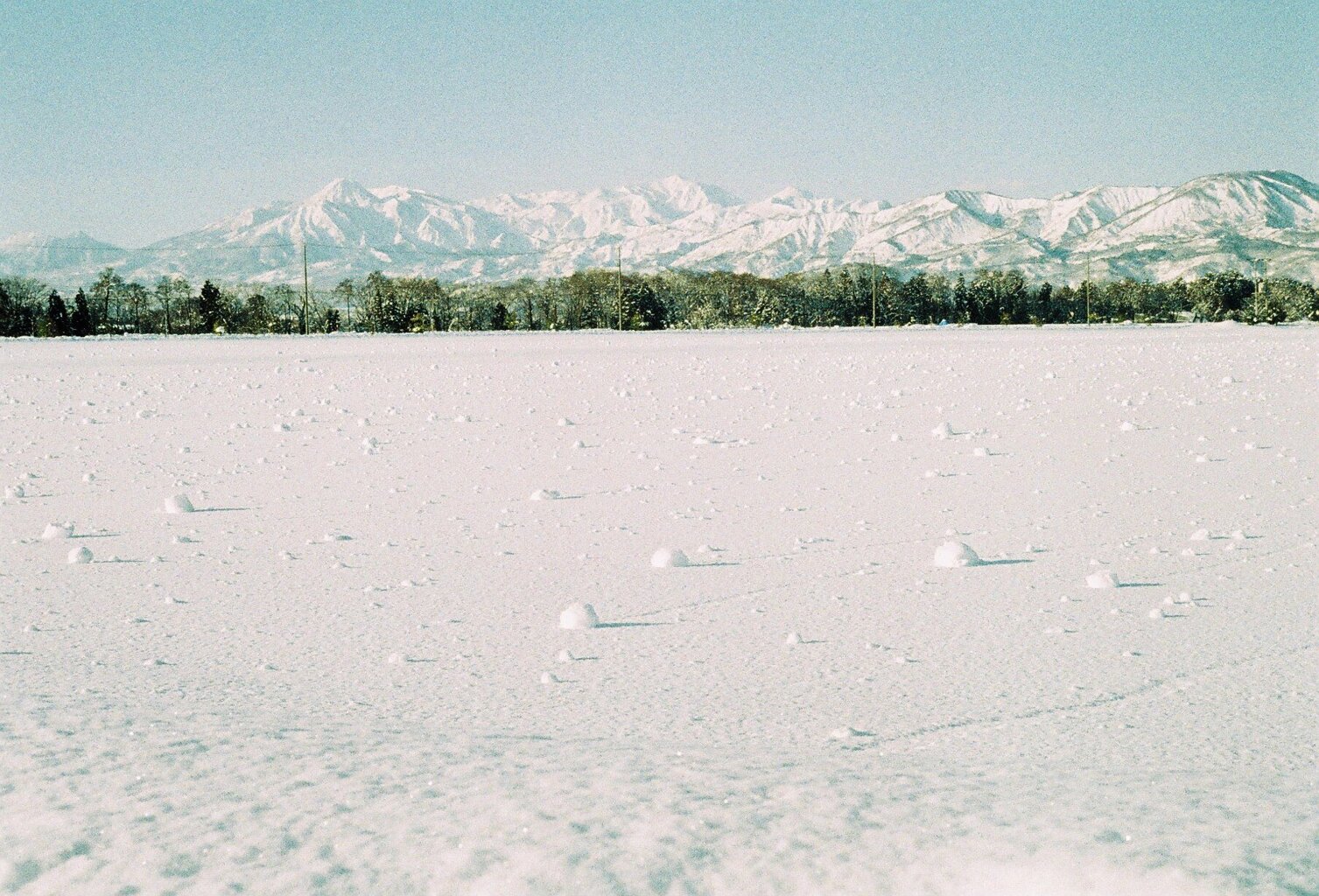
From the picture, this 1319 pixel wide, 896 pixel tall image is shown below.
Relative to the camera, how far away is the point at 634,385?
1344 centimetres

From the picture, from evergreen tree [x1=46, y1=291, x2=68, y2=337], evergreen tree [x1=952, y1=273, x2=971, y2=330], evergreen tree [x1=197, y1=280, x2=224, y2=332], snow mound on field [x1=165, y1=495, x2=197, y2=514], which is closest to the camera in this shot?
snow mound on field [x1=165, y1=495, x2=197, y2=514]

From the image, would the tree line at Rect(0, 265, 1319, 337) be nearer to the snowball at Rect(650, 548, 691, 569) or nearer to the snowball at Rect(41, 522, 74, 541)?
the snowball at Rect(41, 522, 74, 541)

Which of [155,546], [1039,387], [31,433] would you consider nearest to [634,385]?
[1039,387]

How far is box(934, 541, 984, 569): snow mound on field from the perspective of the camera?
4.33 meters

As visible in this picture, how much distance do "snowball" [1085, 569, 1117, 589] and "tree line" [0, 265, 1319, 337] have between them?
57.8 metres

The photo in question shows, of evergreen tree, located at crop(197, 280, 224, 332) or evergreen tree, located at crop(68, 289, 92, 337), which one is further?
evergreen tree, located at crop(197, 280, 224, 332)

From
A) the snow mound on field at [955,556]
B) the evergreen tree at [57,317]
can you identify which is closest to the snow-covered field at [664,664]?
the snow mound on field at [955,556]

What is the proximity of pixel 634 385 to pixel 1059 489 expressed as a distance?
8035 millimetres

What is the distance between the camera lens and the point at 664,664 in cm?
312

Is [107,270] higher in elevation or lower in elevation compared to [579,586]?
higher

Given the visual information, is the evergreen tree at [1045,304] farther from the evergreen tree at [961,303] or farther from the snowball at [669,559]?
the snowball at [669,559]

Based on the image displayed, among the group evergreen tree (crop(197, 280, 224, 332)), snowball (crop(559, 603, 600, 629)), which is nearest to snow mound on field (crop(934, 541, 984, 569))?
snowball (crop(559, 603, 600, 629))

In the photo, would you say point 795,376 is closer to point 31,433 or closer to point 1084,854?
point 31,433

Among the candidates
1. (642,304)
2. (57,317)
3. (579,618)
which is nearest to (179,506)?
(579,618)
